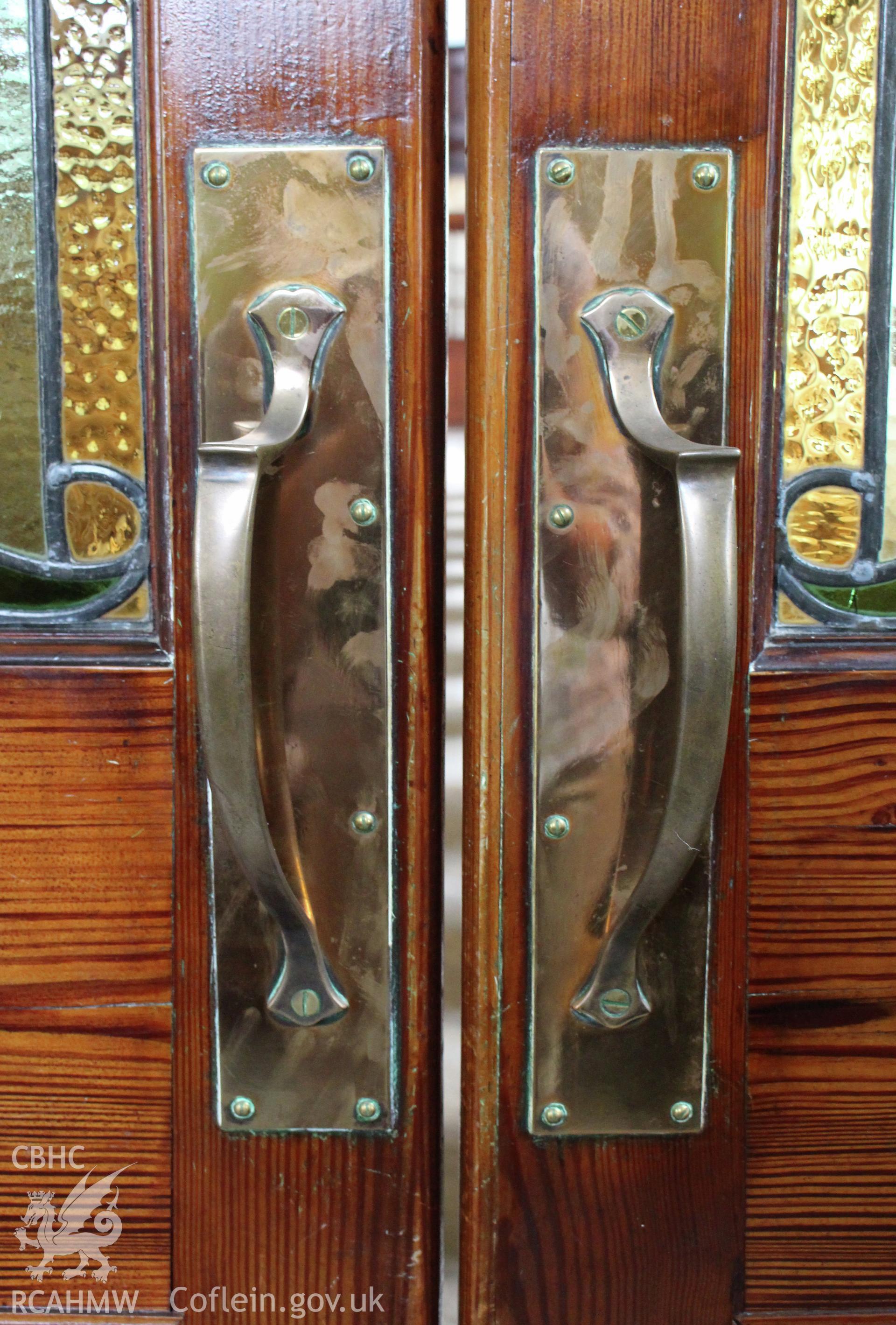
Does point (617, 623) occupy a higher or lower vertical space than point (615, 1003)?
higher

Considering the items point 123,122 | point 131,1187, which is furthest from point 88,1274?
point 123,122

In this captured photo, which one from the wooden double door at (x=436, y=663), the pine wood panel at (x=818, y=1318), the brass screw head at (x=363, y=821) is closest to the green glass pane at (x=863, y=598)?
the wooden double door at (x=436, y=663)

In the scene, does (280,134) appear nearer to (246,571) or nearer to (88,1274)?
(246,571)

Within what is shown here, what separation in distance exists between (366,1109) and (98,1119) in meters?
0.12

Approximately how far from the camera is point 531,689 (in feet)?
1.38

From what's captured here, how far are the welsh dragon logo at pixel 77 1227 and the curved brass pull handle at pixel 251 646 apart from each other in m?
0.12

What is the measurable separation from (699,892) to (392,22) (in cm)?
38

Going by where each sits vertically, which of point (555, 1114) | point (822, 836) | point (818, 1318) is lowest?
point (818, 1318)

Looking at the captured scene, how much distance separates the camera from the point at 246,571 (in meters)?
0.38

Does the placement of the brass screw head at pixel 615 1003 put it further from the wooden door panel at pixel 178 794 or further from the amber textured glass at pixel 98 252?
the amber textured glass at pixel 98 252

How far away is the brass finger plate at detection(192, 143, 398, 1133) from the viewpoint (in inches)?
15.8

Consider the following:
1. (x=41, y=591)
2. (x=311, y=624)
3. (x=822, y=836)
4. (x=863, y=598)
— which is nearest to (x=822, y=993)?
(x=822, y=836)

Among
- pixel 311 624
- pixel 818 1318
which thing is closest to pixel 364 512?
pixel 311 624

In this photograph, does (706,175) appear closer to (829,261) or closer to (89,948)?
(829,261)
